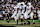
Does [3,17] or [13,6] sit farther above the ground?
[13,6]

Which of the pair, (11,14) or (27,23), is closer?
(27,23)

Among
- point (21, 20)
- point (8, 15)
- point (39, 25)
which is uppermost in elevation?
point (8, 15)

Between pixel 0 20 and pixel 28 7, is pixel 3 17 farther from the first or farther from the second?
pixel 28 7

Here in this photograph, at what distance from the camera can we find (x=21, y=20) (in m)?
3.31

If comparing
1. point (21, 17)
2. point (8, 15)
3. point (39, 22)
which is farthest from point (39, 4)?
point (8, 15)

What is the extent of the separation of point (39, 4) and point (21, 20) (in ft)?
4.10

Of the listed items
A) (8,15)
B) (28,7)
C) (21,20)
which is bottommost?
(21,20)

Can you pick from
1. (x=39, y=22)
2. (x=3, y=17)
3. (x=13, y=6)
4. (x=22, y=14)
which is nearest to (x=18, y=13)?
(x=22, y=14)

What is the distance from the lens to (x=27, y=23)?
3.25m

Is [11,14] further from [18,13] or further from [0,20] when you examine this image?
[0,20]

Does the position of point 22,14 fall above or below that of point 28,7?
below

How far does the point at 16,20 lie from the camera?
331cm

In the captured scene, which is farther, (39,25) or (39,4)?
(39,4)

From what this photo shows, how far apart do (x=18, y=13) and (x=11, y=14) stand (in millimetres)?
384
